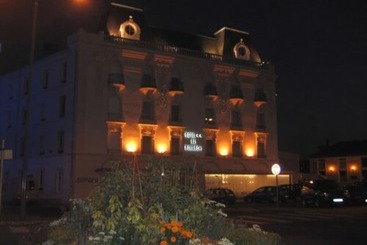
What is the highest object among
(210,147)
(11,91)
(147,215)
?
(11,91)

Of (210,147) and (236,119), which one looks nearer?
(210,147)

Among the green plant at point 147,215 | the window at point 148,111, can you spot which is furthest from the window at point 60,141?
the green plant at point 147,215

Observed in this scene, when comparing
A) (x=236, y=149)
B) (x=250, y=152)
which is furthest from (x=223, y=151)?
(x=250, y=152)

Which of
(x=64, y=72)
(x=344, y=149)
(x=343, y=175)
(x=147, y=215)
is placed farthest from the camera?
(x=344, y=149)

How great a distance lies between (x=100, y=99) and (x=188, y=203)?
37.9 m

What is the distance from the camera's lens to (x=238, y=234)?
9094mm

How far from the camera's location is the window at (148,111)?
4797cm

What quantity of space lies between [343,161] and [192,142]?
156ft

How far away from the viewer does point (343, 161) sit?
88.6 meters

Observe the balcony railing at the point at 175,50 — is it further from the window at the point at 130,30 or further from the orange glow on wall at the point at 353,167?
the orange glow on wall at the point at 353,167

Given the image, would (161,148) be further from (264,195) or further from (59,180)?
(264,195)

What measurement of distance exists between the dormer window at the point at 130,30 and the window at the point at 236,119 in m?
13.9

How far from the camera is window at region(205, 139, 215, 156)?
51.8 meters

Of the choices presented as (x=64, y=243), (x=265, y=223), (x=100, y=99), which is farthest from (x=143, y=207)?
(x=100, y=99)
